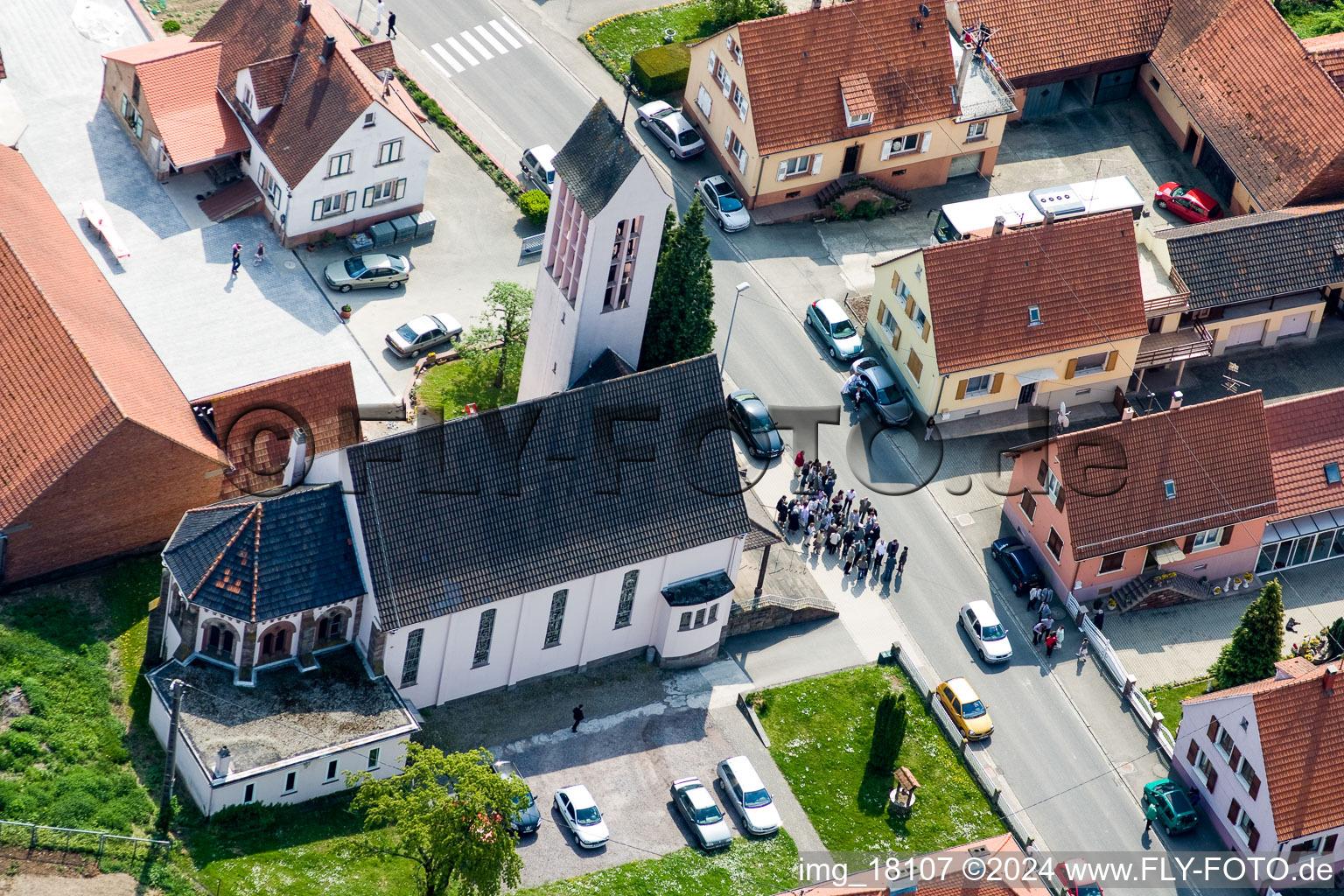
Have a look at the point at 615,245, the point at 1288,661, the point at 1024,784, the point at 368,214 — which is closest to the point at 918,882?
the point at 1024,784

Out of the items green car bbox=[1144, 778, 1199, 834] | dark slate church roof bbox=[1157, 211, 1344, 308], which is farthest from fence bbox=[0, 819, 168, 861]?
dark slate church roof bbox=[1157, 211, 1344, 308]

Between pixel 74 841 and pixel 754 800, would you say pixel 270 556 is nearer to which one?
pixel 74 841

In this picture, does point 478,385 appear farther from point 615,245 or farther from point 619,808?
point 619,808

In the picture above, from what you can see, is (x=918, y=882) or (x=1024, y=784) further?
(x=1024, y=784)

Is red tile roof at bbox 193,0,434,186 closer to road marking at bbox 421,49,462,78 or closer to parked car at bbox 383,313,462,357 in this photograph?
road marking at bbox 421,49,462,78

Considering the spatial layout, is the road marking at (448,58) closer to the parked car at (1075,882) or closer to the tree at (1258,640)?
the tree at (1258,640)

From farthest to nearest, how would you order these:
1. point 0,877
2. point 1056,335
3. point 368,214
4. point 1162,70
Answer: point 1162,70
point 368,214
point 1056,335
point 0,877
